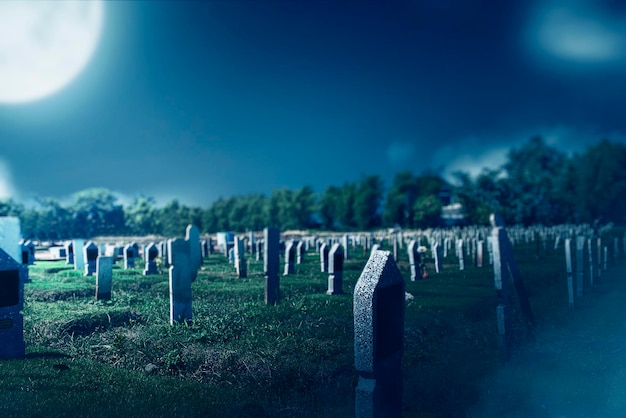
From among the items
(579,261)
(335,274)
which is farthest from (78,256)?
(579,261)

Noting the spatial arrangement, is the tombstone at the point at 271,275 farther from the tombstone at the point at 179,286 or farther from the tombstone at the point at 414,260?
the tombstone at the point at 414,260

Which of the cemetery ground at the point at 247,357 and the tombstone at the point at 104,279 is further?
the tombstone at the point at 104,279

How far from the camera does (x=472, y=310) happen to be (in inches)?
510

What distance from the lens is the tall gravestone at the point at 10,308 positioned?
838 cm

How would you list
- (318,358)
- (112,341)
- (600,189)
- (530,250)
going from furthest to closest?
1. (530,250)
2. (600,189)
3. (112,341)
4. (318,358)

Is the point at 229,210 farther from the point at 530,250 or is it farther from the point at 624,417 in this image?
the point at 624,417

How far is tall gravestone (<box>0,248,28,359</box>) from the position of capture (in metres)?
8.38

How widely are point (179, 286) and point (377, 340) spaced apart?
6.99 m

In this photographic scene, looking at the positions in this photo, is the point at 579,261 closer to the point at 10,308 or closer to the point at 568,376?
the point at 568,376

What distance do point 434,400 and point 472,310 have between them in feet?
21.3

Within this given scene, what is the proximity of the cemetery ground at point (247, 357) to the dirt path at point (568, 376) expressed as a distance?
0.06m

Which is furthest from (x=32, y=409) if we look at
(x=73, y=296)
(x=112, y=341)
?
(x=73, y=296)

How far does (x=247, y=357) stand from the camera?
26.5ft

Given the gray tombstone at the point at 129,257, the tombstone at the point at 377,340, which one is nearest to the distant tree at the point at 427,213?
the gray tombstone at the point at 129,257
